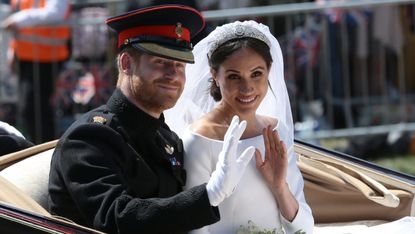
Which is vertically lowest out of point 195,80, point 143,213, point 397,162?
point 397,162

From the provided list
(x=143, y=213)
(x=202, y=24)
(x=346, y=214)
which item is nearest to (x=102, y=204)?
(x=143, y=213)

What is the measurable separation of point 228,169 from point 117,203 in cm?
36

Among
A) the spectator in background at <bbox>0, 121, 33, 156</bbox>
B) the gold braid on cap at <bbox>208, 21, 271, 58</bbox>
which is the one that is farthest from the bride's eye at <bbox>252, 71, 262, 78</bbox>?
the spectator in background at <bbox>0, 121, 33, 156</bbox>

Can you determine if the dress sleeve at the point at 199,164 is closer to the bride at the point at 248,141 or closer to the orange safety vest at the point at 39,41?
the bride at the point at 248,141

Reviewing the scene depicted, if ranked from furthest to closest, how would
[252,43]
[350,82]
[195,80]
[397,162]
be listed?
[350,82], [397,162], [195,80], [252,43]

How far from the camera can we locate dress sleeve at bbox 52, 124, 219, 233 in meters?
3.41

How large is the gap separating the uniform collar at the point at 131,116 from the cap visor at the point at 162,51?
7.2 inches

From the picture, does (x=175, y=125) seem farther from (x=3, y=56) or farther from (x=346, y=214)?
(x=3, y=56)

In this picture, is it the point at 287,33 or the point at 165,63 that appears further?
the point at 287,33

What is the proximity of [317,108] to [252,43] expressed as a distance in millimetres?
4817

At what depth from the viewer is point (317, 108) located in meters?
8.72

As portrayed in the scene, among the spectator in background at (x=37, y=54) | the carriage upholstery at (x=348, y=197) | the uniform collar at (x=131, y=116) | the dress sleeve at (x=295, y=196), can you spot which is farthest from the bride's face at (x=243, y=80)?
the spectator in background at (x=37, y=54)

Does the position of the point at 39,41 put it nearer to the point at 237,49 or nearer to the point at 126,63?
the point at 237,49

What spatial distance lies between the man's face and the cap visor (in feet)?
A: 0.07
